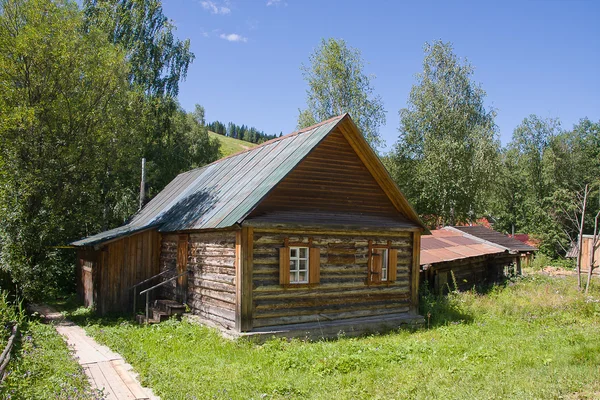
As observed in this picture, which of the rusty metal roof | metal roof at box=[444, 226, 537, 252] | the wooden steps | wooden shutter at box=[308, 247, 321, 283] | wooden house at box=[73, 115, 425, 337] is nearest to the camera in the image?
wooden house at box=[73, 115, 425, 337]

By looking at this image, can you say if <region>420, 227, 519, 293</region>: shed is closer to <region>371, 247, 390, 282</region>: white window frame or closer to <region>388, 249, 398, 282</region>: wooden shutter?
<region>388, 249, 398, 282</region>: wooden shutter

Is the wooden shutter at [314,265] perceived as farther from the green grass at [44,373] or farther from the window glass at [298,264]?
the green grass at [44,373]

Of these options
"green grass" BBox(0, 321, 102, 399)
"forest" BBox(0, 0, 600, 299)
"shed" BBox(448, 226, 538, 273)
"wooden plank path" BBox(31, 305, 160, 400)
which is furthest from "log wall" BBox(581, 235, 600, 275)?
"green grass" BBox(0, 321, 102, 399)

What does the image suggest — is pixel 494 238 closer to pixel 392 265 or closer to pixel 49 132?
pixel 392 265

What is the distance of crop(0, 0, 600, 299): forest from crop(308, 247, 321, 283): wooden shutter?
26.5 feet

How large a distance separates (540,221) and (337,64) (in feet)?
87.6

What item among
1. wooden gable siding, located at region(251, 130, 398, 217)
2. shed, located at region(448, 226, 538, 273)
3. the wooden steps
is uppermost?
wooden gable siding, located at region(251, 130, 398, 217)

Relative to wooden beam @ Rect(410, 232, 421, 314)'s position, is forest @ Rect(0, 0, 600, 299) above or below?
above

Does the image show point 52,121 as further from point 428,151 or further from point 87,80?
point 428,151

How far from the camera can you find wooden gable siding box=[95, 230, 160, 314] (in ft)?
53.7

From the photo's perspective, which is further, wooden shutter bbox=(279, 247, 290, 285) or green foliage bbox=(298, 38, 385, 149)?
green foliage bbox=(298, 38, 385, 149)

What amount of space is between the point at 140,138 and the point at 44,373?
17.4 meters

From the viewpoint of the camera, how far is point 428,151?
33.7 metres

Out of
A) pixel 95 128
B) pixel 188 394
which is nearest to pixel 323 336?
pixel 188 394
